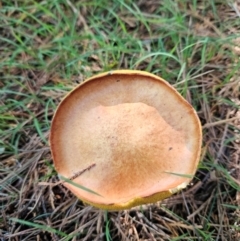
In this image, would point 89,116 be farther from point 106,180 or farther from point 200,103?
point 200,103

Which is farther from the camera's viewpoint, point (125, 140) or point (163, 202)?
point (163, 202)

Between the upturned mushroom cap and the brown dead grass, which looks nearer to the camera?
the upturned mushroom cap

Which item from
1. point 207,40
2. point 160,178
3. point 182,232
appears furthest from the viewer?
point 207,40

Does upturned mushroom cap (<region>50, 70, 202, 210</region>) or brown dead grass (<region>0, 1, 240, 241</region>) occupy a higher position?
upturned mushroom cap (<region>50, 70, 202, 210</region>)

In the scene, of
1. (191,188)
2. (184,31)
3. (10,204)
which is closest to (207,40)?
(184,31)

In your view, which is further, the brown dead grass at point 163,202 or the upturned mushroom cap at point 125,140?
the brown dead grass at point 163,202

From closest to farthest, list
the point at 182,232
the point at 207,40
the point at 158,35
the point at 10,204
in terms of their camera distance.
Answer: the point at 182,232 → the point at 10,204 → the point at 207,40 → the point at 158,35

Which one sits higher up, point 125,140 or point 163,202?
point 125,140

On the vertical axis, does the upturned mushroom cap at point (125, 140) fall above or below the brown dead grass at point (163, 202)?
above
